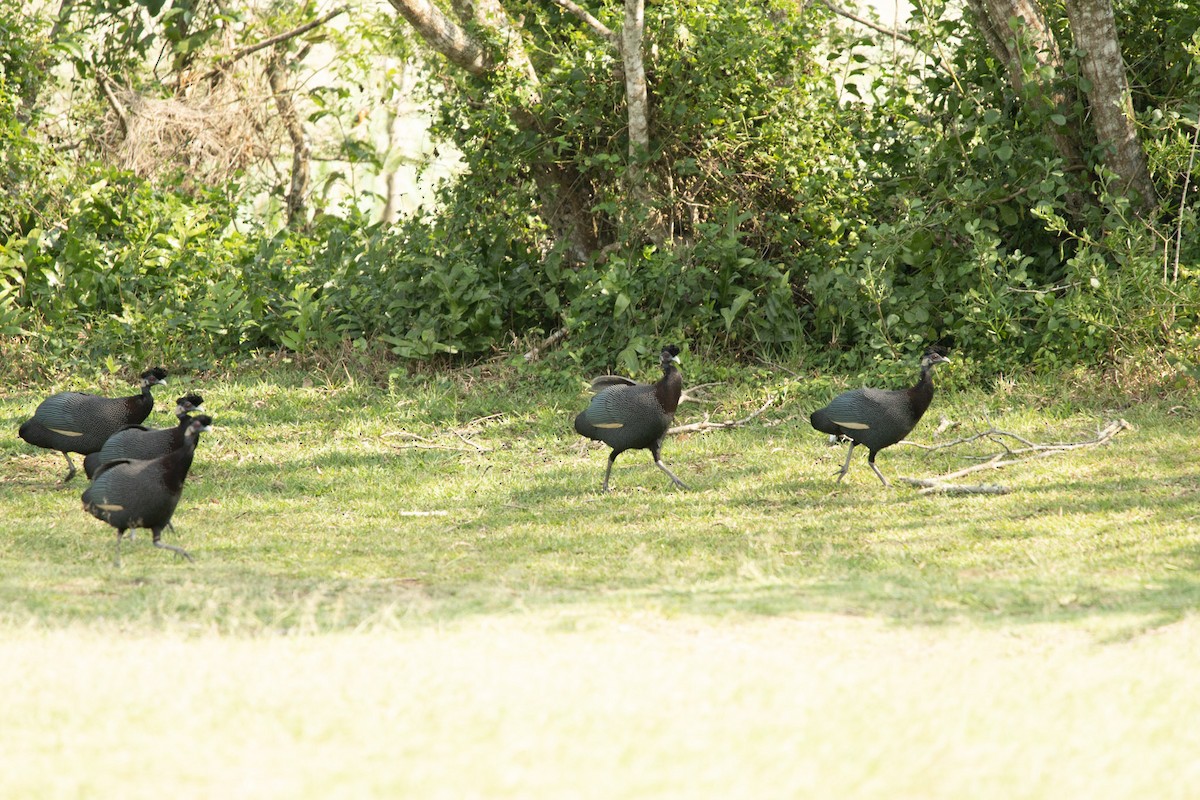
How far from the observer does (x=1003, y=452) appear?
8.86 meters

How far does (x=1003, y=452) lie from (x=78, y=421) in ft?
20.7

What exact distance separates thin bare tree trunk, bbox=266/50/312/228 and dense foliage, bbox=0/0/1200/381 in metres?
3.27

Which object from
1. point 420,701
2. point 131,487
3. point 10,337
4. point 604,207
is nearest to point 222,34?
point 10,337

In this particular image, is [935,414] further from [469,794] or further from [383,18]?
[383,18]

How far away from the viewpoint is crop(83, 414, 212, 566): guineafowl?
6516 millimetres

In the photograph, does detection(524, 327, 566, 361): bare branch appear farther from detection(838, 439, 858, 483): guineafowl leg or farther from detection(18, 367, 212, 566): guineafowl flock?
detection(838, 439, 858, 483): guineafowl leg

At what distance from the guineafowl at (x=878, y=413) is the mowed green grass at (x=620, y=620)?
35 cm

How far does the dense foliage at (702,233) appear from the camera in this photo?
35.0 ft

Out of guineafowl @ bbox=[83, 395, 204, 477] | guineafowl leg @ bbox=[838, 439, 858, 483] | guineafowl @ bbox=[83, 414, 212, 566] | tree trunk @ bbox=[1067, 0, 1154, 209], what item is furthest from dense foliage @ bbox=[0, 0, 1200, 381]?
guineafowl @ bbox=[83, 414, 212, 566]

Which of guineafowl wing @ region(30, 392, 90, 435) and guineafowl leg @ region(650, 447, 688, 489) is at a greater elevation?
guineafowl wing @ region(30, 392, 90, 435)

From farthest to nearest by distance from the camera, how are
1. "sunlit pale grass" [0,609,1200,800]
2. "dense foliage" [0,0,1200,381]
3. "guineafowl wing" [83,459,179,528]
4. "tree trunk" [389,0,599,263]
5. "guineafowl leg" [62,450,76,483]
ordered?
"tree trunk" [389,0,599,263]
"dense foliage" [0,0,1200,381]
"guineafowl leg" [62,450,76,483]
"guineafowl wing" [83,459,179,528]
"sunlit pale grass" [0,609,1200,800]

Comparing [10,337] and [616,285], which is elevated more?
[616,285]

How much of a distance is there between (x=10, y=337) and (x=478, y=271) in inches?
185

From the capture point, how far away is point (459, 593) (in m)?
5.97
